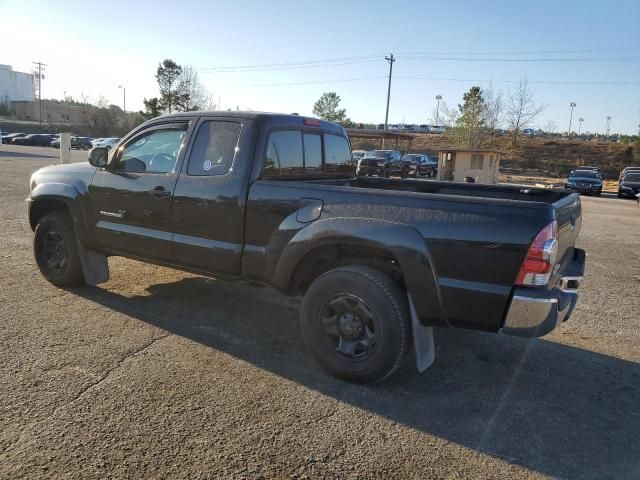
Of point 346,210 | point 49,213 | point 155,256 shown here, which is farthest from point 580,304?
point 49,213

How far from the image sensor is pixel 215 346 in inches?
163

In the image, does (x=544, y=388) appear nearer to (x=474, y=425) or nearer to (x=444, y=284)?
(x=474, y=425)

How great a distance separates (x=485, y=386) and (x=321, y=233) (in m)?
1.66

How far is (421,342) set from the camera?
137 inches

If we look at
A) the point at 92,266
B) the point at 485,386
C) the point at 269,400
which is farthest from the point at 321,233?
the point at 92,266

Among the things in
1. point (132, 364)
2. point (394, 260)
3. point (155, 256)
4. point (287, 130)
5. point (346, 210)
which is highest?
point (287, 130)

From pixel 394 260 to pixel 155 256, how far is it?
2.30 metres

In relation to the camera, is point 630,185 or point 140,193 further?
point 630,185

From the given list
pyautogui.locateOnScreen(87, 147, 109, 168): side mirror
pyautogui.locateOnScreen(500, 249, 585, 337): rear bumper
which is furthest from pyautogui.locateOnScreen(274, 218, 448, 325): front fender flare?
pyautogui.locateOnScreen(87, 147, 109, 168): side mirror

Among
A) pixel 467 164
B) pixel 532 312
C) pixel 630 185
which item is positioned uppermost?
pixel 467 164

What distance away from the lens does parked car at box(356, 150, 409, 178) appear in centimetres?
3002

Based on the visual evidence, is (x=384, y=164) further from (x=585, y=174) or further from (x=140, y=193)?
(x=140, y=193)

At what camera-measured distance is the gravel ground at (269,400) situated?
2.70 meters

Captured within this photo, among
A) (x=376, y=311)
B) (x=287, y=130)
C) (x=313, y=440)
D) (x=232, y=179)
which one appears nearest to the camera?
(x=313, y=440)
